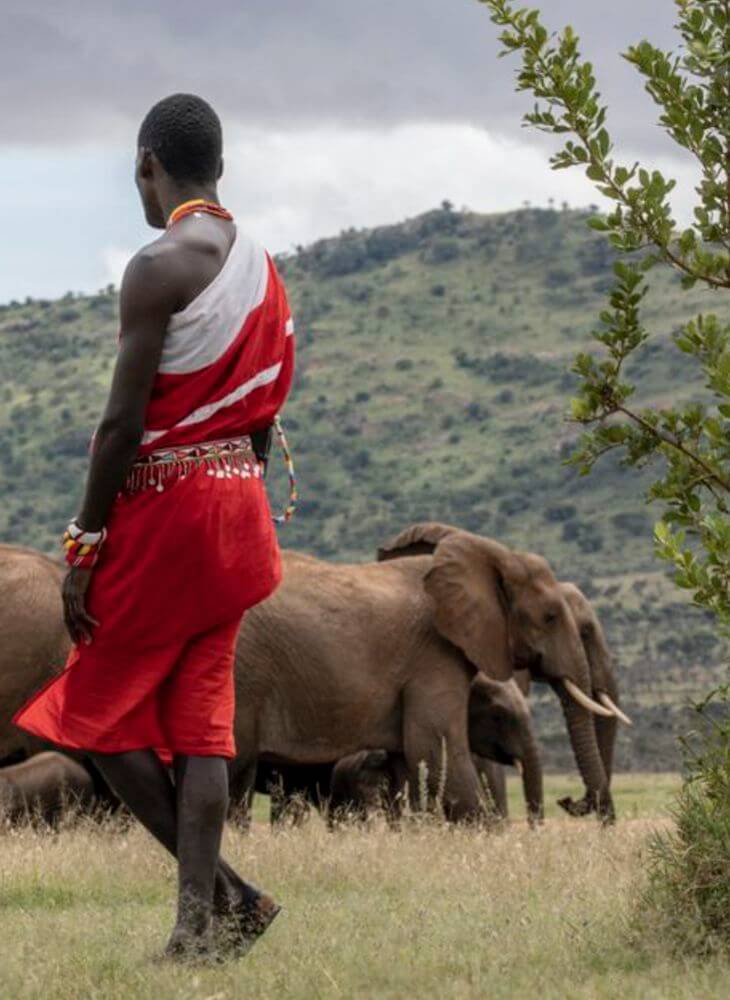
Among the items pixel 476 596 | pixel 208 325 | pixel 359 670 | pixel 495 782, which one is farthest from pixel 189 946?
pixel 495 782

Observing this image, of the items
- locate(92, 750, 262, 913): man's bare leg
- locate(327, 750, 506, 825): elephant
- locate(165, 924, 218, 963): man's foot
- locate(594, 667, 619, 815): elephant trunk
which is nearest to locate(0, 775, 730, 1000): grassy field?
locate(165, 924, 218, 963): man's foot

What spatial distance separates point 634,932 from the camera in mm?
6312

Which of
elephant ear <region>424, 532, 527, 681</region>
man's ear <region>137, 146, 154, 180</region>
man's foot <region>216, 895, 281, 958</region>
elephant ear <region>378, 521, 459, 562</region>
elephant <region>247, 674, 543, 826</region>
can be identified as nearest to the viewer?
man's foot <region>216, 895, 281, 958</region>

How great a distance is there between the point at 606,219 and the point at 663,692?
46914mm

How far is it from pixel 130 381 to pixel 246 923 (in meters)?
1.65

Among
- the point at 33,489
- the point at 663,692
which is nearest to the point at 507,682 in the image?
the point at 663,692

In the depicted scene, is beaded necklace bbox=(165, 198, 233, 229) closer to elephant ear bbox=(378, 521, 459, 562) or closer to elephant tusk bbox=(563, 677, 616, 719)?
elephant tusk bbox=(563, 677, 616, 719)

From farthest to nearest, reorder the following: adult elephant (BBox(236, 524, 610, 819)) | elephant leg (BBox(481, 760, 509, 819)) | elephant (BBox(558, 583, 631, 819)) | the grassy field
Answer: elephant (BBox(558, 583, 631, 819)) → elephant leg (BBox(481, 760, 509, 819)) → adult elephant (BBox(236, 524, 610, 819)) → the grassy field

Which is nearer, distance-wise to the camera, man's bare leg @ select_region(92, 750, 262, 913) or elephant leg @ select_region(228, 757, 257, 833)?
man's bare leg @ select_region(92, 750, 262, 913)

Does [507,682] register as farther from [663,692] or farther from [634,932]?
[663,692]

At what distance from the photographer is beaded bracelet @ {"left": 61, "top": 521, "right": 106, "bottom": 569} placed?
6.24 meters

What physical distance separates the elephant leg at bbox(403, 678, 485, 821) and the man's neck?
7953 mm

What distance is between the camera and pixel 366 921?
7.12 m

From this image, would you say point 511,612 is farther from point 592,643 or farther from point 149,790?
point 149,790
